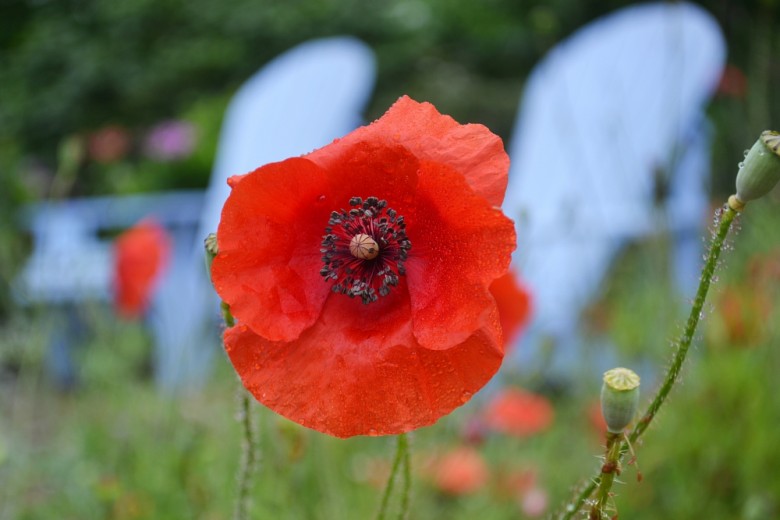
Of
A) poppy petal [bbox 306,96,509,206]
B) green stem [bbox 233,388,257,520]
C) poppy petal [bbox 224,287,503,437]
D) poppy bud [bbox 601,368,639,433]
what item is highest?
poppy petal [bbox 306,96,509,206]

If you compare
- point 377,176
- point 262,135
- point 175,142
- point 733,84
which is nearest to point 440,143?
point 377,176

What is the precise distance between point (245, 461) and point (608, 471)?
0.25 metres

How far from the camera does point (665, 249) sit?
1.35 metres

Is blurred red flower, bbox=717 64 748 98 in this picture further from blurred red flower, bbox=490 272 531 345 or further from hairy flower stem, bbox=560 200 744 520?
hairy flower stem, bbox=560 200 744 520

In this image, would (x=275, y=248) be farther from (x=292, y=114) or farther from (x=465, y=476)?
(x=292, y=114)

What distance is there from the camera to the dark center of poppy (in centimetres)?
61

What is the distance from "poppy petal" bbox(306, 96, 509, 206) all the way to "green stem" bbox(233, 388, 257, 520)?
0.17 m

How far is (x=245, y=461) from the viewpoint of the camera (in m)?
0.58

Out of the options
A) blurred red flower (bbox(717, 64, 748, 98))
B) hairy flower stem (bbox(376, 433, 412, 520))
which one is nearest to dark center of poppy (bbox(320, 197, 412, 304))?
hairy flower stem (bbox(376, 433, 412, 520))

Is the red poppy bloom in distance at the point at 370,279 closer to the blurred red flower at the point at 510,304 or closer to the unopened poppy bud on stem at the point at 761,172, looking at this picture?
the unopened poppy bud on stem at the point at 761,172

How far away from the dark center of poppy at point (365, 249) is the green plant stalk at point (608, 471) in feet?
0.69

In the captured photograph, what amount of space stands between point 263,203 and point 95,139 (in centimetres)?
668

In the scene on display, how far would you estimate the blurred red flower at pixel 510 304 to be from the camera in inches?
41.6

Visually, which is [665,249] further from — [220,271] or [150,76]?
[150,76]
